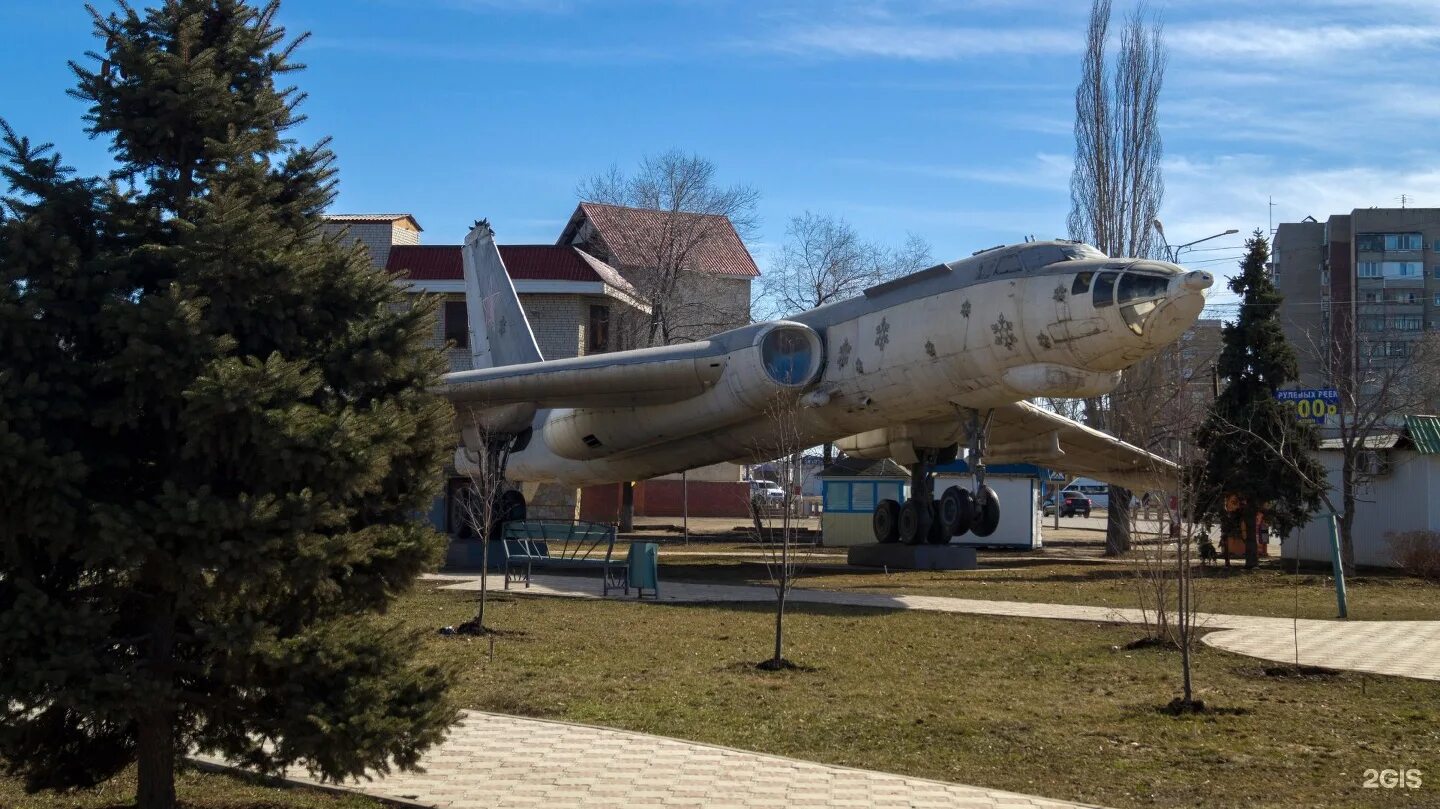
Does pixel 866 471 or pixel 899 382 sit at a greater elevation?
pixel 899 382

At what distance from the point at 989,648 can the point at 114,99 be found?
10.0 metres

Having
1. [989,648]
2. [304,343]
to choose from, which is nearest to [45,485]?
[304,343]

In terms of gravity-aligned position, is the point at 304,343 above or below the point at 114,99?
below

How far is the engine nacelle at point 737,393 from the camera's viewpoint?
22.5 meters

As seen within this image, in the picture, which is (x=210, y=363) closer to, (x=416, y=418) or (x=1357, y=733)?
(x=416, y=418)

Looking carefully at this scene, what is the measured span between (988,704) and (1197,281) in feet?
30.2

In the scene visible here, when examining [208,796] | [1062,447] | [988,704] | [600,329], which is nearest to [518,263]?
[600,329]

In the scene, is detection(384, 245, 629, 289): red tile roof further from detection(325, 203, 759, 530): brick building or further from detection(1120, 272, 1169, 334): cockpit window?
detection(1120, 272, 1169, 334): cockpit window

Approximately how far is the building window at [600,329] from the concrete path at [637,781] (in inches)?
1570

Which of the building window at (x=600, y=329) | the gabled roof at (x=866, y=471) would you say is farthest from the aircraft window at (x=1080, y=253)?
the building window at (x=600, y=329)

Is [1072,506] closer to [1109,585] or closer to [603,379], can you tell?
[1109,585]

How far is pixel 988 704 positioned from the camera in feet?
33.5

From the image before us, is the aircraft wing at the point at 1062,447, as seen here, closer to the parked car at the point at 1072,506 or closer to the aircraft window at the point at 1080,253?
the aircraft window at the point at 1080,253

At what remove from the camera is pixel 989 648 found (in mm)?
13445
